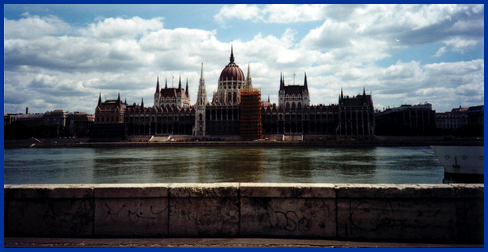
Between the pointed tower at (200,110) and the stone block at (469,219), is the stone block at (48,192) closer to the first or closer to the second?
the stone block at (469,219)

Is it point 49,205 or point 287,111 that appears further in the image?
point 287,111

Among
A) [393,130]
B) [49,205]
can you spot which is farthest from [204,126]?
[49,205]

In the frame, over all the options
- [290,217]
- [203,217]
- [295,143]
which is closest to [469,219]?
[290,217]

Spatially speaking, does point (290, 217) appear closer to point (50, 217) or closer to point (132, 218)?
point (132, 218)

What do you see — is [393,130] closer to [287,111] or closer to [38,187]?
[287,111]

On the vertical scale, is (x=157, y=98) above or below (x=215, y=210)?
above

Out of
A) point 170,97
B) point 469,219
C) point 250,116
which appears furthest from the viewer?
point 170,97
